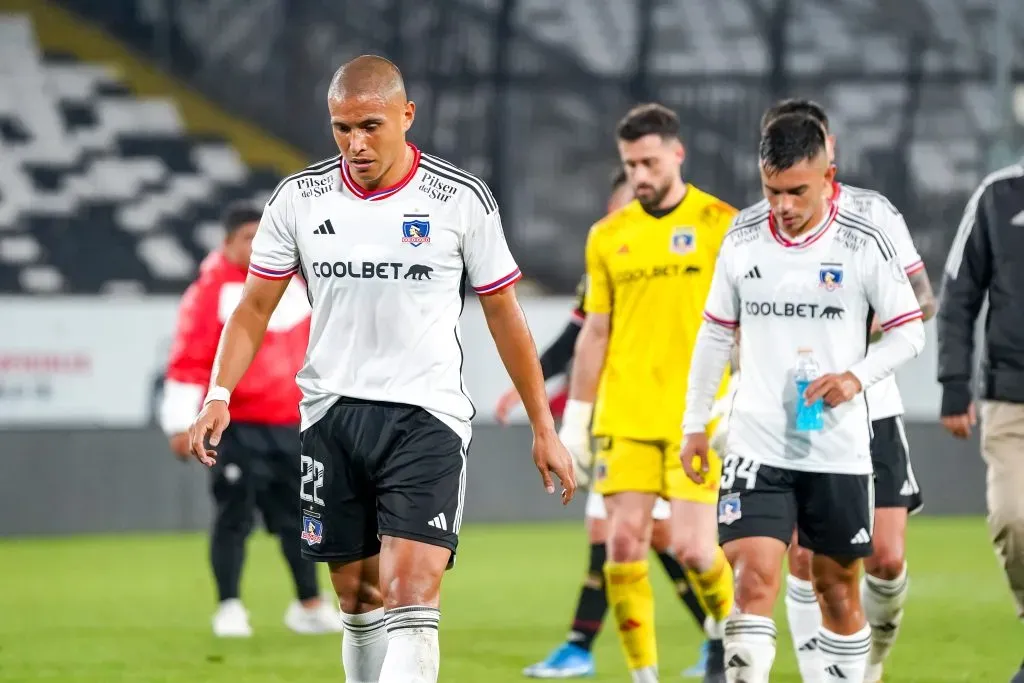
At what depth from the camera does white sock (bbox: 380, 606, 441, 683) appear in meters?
4.73

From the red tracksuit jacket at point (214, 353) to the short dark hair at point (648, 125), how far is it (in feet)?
9.71

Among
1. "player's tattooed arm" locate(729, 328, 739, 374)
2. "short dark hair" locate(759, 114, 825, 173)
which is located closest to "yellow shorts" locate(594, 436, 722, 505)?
"player's tattooed arm" locate(729, 328, 739, 374)

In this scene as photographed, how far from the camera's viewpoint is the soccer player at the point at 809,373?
17.9ft

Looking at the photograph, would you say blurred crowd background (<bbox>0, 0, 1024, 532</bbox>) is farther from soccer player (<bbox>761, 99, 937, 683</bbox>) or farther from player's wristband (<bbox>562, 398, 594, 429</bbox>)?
soccer player (<bbox>761, 99, 937, 683</bbox>)

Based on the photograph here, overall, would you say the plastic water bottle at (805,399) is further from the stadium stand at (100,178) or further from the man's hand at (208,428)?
the stadium stand at (100,178)

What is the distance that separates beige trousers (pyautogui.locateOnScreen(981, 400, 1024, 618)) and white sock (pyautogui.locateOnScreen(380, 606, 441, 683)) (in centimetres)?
226

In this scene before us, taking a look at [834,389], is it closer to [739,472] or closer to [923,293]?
[739,472]

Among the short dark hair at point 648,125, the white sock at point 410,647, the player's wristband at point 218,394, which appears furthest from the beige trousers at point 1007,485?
the player's wristband at point 218,394

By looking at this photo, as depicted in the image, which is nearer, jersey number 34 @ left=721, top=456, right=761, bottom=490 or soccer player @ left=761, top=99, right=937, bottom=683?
jersey number 34 @ left=721, top=456, right=761, bottom=490

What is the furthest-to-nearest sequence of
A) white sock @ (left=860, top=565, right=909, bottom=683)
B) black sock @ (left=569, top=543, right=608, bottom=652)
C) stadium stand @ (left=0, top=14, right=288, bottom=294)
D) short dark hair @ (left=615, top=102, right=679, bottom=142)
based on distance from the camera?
1. stadium stand @ (left=0, top=14, right=288, bottom=294)
2. black sock @ (left=569, top=543, right=608, bottom=652)
3. short dark hair @ (left=615, top=102, right=679, bottom=142)
4. white sock @ (left=860, top=565, right=909, bottom=683)

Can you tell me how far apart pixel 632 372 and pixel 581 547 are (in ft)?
22.6

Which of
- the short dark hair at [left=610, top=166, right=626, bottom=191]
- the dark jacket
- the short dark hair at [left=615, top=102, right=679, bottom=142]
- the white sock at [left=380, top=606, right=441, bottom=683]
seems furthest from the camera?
the short dark hair at [left=610, top=166, right=626, bottom=191]

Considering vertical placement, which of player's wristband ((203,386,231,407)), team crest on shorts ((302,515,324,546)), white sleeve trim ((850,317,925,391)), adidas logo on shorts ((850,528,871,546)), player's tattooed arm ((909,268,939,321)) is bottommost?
adidas logo on shorts ((850,528,871,546))

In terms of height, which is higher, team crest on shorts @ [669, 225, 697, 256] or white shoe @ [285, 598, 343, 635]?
team crest on shorts @ [669, 225, 697, 256]
